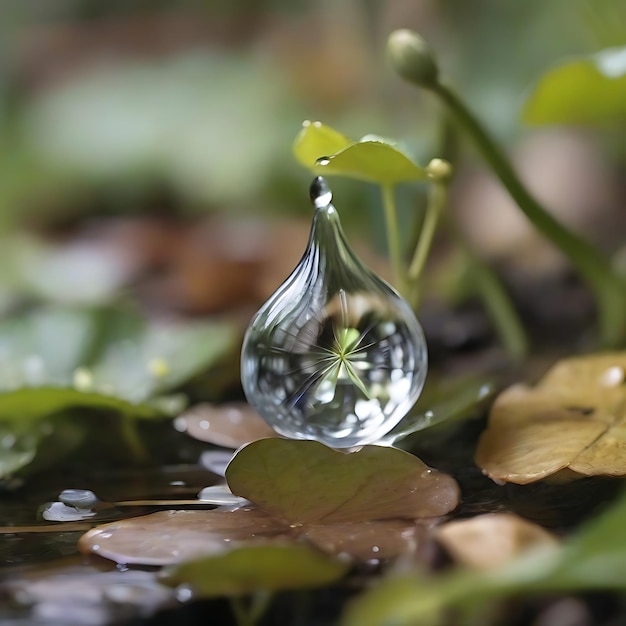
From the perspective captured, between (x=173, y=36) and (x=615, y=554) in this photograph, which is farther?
(x=173, y=36)

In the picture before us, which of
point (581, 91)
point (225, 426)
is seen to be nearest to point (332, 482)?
point (225, 426)

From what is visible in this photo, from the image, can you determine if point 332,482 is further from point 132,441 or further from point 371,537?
point 132,441

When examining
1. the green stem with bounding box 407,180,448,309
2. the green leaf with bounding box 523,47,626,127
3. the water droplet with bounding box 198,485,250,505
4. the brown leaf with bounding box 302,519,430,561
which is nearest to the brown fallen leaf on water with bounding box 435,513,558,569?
the brown leaf with bounding box 302,519,430,561

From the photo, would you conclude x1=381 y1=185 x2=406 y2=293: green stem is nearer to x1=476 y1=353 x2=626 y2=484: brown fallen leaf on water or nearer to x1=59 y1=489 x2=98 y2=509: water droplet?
x1=476 y1=353 x2=626 y2=484: brown fallen leaf on water

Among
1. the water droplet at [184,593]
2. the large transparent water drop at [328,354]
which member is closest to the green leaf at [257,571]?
the water droplet at [184,593]

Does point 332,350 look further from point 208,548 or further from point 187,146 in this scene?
point 187,146

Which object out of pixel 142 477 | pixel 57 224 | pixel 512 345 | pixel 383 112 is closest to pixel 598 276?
pixel 512 345
